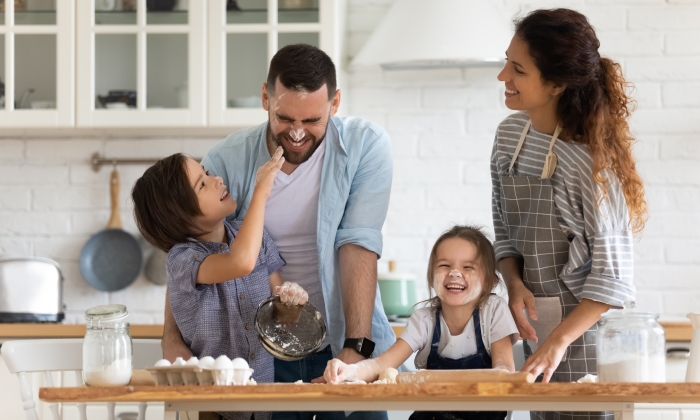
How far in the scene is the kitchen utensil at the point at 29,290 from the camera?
305 cm

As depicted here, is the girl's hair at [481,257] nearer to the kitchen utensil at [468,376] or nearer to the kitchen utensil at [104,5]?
the kitchen utensil at [468,376]

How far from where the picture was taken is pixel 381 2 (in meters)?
3.53

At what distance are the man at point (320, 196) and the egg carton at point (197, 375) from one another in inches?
20.0

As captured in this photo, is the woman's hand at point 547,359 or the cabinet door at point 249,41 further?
the cabinet door at point 249,41

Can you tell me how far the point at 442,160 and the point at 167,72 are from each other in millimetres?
1078

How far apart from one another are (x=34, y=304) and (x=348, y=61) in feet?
4.78

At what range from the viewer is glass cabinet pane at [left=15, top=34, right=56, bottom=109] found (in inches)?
131

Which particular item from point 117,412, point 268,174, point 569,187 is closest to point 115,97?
point 117,412

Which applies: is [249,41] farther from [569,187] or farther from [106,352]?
[106,352]

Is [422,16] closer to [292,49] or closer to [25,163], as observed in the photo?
[292,49]

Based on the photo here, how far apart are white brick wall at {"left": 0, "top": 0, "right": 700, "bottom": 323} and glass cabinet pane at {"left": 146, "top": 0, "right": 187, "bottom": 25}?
480mm

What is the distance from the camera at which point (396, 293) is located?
3.15 m

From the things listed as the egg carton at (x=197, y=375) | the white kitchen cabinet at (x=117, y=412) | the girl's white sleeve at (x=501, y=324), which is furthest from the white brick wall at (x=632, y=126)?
the egg carton at (x=197, y=375)

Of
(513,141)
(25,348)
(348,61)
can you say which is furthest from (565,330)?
(348,61)
